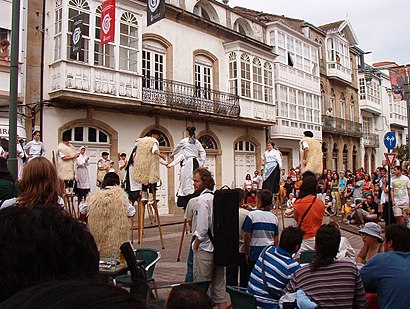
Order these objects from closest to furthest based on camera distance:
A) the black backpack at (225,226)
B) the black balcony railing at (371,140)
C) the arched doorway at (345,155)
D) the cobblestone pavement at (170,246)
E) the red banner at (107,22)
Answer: the black backpack at (225,226), the cobblestone pavement at (170,246), the red banner at (107,22), the arched doorway at (345,155), the black balcony railing at (371,140)

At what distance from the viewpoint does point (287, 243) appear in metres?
4.72

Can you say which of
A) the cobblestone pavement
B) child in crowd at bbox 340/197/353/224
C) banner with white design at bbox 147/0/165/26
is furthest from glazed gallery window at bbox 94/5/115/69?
child in crowd at bbox 340/197/353/224

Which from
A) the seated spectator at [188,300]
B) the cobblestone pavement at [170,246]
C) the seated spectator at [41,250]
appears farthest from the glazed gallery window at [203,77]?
the seated spectator at [41,250]

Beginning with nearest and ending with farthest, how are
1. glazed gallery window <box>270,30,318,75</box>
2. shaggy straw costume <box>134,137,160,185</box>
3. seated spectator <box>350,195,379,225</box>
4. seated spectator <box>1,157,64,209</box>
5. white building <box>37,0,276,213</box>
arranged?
seated spectator <box>1,157,64,209</box> → shaggy straw costume <box>134,137,160,185</box> → seated spectator <box>350,195,379,225</box> → white building <box>37,0,276,213</box> → glazed gallery window <box>270,30,318,75</box>

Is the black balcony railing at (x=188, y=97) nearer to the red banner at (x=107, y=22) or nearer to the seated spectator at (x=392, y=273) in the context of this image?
the red banner at (x=107, y=22)

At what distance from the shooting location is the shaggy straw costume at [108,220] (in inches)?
226

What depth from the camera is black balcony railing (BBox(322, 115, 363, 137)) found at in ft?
110

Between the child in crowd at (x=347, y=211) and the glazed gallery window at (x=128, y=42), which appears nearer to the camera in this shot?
the child in crowd at (x=347, y=211)

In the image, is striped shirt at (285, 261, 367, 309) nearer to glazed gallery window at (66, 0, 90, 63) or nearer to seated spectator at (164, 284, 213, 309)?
seated spectator at (164, 284, 213, 309)

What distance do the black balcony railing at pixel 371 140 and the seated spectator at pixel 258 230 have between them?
122 feet

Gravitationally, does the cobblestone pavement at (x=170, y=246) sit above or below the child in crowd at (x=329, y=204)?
below

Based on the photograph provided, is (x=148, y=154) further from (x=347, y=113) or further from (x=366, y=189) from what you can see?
(x=347, y=113)

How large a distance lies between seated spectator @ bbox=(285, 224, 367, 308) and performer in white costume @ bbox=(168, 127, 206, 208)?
4734mm

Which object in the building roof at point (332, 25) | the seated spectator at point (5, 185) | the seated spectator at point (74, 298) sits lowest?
the seated spectator at point (74, 298)
